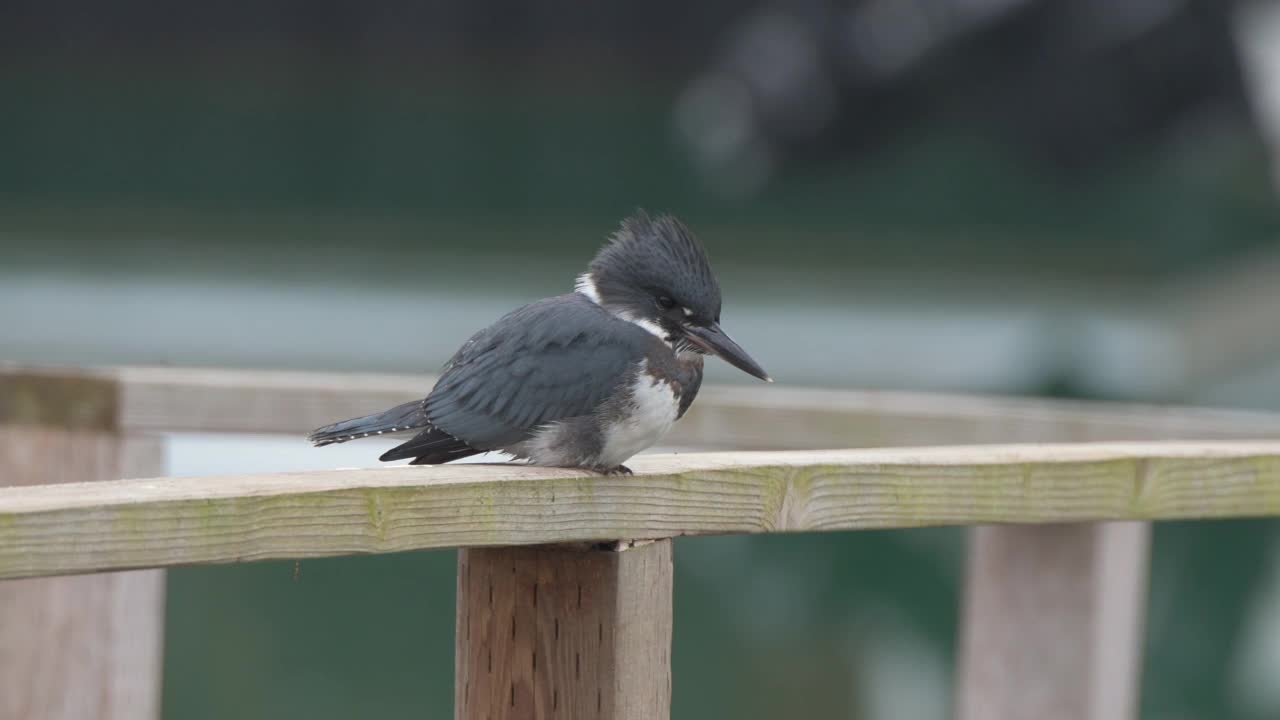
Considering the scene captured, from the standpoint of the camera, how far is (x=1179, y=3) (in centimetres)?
570

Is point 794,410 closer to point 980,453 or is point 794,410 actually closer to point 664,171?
point 980,453

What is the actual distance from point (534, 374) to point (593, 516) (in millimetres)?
357

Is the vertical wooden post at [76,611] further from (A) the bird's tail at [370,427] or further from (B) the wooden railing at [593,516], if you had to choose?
(A) the bird's tail at [370,427]

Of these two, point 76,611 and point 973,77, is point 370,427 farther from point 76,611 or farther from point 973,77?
point 973,77

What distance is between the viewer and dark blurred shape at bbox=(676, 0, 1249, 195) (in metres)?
5.40

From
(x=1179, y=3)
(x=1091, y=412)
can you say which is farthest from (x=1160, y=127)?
(x=1091, y=412)

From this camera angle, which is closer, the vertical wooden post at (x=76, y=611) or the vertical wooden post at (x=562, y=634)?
the vertical wooden post at (x=562, y=634)

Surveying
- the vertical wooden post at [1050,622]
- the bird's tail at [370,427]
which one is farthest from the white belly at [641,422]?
the vertical wooden post at [1050,622]

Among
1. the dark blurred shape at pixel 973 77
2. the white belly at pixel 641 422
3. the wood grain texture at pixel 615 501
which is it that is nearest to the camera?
the wood grain texture at pixel 615 501

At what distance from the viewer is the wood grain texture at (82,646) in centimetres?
275

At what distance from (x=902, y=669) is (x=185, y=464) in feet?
7.51

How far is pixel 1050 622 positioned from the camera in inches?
103

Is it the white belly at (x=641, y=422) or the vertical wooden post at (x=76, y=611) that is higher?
the white belly at (x=641, y=422)

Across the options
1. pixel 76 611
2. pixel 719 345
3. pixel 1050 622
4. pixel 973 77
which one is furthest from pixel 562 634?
pixel 973 77
